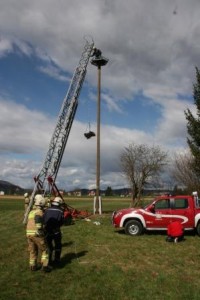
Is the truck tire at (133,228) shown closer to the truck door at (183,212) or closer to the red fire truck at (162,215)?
the red fire truck at (162,215)

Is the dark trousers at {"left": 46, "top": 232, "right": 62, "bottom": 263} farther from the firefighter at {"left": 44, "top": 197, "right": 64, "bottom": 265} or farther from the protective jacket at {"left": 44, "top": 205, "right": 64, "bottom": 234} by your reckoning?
the protective jacket at {"left": 44, "top": 205, "right": 64, "bottom": 234}

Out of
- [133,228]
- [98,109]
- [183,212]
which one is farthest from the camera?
[98,109]

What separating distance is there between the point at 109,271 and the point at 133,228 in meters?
6.47

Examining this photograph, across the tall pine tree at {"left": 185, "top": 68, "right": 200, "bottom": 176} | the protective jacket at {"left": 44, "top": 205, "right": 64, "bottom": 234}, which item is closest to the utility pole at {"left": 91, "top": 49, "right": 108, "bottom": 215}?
A: the tall pine tree at {"left": 185, "top": 68, "right": 200, "bottom": 176}

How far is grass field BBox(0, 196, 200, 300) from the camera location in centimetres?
1058

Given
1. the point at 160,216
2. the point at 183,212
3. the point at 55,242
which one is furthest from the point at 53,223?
the point at 183,212

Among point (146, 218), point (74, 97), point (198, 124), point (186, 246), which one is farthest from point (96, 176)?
point (186, 246)

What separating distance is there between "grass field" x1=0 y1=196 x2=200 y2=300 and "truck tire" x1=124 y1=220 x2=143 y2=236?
1.37 feet

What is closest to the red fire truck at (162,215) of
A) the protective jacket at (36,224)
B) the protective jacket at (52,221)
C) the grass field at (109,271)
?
the grass field at (109,271)

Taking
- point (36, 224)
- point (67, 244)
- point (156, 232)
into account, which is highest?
point (36, 224)

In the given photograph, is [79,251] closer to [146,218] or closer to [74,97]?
[146,218]

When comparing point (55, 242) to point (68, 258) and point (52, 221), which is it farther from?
point (68, 258)

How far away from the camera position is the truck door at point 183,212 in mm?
18359

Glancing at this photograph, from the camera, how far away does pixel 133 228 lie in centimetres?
1884
